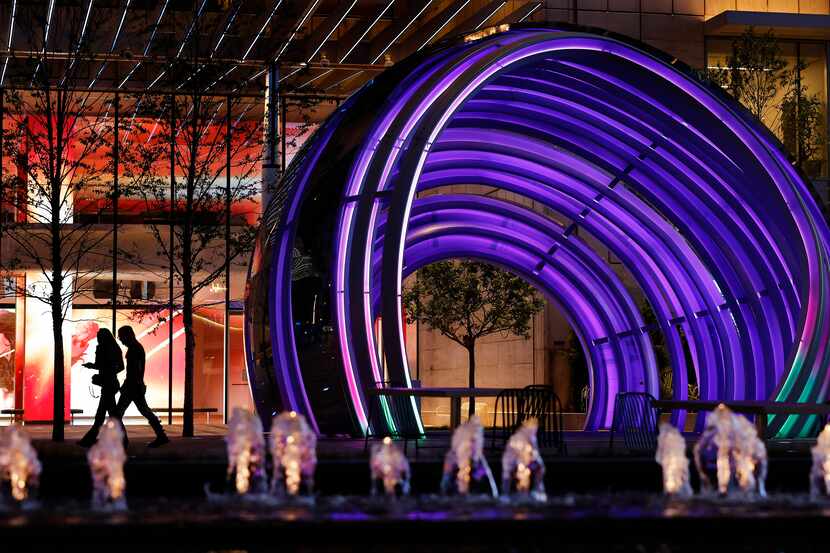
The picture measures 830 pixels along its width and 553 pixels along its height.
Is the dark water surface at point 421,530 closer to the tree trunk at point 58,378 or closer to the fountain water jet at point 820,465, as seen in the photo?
the fountain water jet at point 820,465

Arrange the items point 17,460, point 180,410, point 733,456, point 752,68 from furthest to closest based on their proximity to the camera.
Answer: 1. point 180,410
2. point 752,68
3. point 733,456
4. point 17,460

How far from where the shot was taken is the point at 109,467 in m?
11.3

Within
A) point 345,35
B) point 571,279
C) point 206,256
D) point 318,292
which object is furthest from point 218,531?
point 206,256

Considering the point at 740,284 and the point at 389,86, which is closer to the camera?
the point at 389,86

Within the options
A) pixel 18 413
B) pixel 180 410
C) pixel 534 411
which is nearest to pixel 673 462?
pixel 534 411

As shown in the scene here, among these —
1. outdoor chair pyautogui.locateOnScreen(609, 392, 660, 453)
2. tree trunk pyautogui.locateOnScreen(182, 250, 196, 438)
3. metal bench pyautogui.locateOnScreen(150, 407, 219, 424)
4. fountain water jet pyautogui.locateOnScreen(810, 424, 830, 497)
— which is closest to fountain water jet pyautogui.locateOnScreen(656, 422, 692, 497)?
fountain water jet pyautogui.locateOnScreen(810, 424, 830, 497)

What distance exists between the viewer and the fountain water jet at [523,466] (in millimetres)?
12086

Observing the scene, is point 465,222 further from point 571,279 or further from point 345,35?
point 345,35

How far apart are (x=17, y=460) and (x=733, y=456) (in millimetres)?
6206

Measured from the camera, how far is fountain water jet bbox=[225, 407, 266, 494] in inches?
480

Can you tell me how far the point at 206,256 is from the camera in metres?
34.2

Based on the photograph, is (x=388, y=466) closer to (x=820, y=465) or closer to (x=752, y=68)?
(x=820, y=465)

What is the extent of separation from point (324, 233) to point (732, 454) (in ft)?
22.5

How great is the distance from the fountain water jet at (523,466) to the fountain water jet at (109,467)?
309 centimetres
